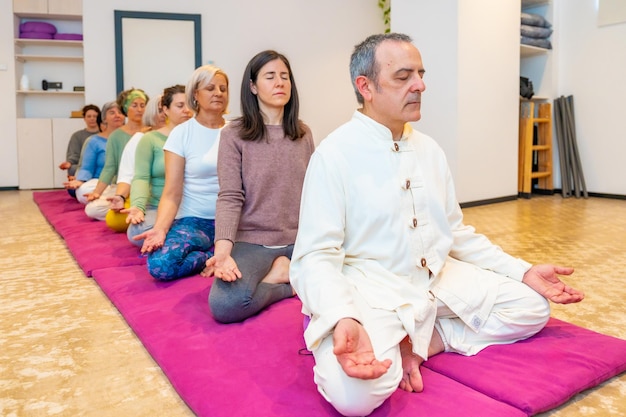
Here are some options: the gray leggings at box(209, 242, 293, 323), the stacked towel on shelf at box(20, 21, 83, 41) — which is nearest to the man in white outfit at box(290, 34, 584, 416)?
the gray leggings at box(209, 242, 293, 323)

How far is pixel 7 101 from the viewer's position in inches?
286

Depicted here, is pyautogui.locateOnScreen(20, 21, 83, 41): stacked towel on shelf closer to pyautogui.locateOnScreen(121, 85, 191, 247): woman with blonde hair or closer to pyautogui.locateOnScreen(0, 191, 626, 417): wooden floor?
pyautogui.locateOnScreen(0, 191, 626, 417): wooden floor

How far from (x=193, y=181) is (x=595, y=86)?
450cm

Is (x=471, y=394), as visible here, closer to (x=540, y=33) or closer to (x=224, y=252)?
(x=224, y=252)

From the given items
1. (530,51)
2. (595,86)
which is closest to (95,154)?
(530,51)

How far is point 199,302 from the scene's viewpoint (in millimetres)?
2240

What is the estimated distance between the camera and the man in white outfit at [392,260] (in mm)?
1353

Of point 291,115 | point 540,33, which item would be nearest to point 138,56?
point 540,33

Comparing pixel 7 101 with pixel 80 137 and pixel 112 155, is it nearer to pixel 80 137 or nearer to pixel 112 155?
pixel 80 137

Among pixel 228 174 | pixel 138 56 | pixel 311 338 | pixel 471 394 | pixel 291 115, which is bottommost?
pixel 471 394

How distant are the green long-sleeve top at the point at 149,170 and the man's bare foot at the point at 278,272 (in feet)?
3.42

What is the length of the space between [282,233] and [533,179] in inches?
182

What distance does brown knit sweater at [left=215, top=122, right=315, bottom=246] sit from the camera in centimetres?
222

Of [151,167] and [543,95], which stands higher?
[543,95]
